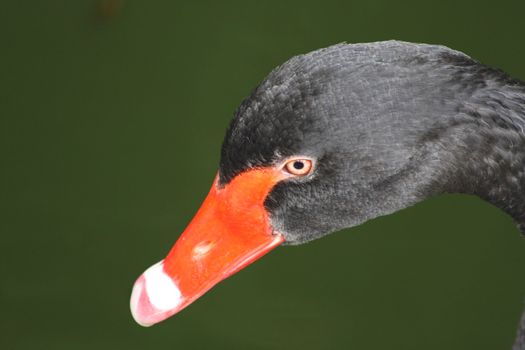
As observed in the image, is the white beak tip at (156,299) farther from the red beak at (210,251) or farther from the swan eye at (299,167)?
the swan eye at (299,167)

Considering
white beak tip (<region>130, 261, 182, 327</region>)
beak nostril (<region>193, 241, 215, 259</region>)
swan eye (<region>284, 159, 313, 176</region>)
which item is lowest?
white beak tip (<region>130, 261, 182, 327</region>)

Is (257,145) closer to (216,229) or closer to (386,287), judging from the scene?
(216,229)

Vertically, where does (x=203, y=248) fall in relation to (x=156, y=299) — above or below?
above

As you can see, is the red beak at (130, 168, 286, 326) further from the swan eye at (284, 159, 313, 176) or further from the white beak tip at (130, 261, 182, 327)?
the swan eye at (284, 159, 313, 176)

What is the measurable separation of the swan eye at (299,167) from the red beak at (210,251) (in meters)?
0.17

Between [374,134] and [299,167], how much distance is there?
0.27 m

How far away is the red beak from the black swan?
0.08 ft

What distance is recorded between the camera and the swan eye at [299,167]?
244cm

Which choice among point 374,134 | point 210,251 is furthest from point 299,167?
point 210,251

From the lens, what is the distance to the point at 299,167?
8.11ft

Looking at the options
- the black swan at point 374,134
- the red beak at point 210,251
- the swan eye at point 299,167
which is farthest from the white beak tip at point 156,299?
the swan eye at point 299,167

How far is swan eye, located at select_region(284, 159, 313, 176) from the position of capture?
2.44 m

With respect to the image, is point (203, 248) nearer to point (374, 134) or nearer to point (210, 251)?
point (210, 251)

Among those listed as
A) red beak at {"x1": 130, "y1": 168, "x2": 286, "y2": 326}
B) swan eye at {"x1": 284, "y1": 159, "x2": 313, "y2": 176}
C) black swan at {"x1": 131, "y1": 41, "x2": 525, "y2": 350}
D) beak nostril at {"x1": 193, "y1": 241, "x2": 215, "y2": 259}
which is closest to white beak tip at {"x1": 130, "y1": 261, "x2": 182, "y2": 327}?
red beak at {"x1": 130, "y1": 168, "x2": 286, "y2": 326}
